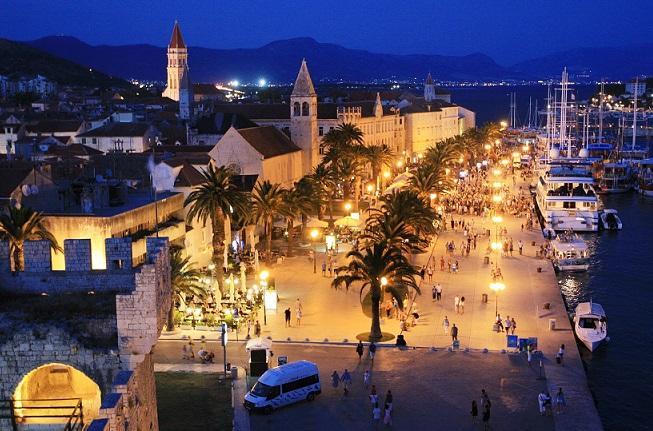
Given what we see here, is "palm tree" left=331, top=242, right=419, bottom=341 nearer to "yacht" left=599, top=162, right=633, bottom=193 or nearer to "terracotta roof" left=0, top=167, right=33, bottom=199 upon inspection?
"terracotta roof" left=0, top=167, right=33, bottom=199

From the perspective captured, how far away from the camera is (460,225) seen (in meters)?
70.8

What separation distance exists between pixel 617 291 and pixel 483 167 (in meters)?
69.1

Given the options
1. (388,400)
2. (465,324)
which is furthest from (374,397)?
(465,324)

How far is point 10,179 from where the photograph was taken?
38.4m

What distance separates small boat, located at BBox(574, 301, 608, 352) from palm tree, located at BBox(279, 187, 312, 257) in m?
20.4

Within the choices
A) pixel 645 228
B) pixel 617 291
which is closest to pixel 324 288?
pixel 617 291

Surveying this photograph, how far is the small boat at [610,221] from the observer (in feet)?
241

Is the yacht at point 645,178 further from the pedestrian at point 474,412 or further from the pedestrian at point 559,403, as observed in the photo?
the pedestrian at point 474,412

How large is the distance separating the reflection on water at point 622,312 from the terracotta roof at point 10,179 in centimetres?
2666

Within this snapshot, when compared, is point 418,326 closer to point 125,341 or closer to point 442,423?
point 442,423

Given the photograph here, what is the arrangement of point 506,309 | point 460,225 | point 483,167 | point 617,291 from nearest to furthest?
1. point 506,309
2. point 617,291
3. point 460,225
4. point 483,167

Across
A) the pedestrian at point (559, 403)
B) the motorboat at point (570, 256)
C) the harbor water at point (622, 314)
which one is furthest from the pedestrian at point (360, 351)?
the motorboat at point (570, 256)

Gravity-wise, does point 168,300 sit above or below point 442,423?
above

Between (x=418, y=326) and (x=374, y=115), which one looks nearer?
(x=418, y=326)
